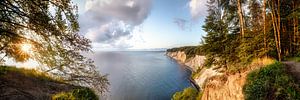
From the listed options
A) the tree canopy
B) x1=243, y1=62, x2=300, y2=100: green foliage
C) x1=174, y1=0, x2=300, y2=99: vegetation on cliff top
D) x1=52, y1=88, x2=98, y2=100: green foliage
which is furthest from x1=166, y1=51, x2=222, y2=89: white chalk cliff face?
the tree canopy

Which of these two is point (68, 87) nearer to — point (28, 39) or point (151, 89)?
point (28, 39)

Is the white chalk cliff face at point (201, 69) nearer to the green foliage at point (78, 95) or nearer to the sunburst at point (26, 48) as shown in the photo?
the green foliage at point (78, 95)

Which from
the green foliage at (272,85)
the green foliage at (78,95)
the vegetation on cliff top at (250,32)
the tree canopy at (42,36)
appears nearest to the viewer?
the tree canopy at (42,36)

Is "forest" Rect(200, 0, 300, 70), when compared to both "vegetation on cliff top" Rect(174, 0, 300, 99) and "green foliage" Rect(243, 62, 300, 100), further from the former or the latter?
"green foliage" Rect(243, 62, 300, 100)

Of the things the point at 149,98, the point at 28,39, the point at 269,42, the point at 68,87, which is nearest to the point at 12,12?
the point at 28,39

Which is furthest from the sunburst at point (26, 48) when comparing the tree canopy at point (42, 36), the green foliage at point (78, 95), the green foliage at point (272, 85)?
the green foliage at point (272, 85)

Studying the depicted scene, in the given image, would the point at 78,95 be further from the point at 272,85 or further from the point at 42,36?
the point at 272,85
